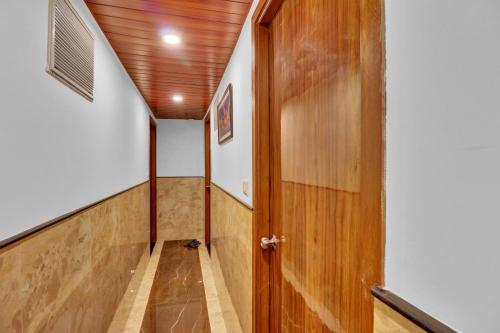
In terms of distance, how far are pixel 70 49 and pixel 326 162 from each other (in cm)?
129

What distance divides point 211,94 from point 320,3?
2.42m

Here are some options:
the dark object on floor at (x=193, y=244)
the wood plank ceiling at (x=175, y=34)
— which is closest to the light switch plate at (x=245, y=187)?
the wood plank ceiling at (x=175, y=34)

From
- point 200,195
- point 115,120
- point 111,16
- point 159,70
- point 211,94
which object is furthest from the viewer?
point 200,195

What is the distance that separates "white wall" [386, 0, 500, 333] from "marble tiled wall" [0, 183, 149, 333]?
1068 millimetres

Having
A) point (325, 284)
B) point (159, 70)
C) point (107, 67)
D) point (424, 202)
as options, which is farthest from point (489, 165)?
point (159, 70)

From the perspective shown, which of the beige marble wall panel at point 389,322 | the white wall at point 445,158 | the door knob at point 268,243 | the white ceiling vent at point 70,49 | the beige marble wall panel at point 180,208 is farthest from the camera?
the beige marble wall panel at point 180,208

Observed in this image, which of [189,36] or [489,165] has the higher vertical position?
[189,36]

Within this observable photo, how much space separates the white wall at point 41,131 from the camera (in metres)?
0.79

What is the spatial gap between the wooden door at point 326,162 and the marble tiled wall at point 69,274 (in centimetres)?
97

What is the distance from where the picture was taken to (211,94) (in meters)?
3.09

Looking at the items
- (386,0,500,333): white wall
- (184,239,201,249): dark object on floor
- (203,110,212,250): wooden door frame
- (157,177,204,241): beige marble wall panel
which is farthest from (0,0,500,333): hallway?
(157,177,204,241): beige marble wall panel

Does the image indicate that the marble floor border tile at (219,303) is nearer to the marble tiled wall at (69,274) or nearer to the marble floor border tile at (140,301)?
the marble floor border tile at (140,301)

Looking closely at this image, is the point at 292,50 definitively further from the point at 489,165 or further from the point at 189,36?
the point at 189,36

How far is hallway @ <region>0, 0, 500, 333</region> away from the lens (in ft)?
1.18
